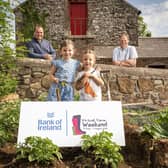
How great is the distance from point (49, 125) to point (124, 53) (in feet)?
14.2

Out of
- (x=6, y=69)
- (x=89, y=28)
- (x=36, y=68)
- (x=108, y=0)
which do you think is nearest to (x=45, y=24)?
(x=89, y=28)

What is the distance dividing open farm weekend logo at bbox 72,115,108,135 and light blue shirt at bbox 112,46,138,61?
13.2 ft

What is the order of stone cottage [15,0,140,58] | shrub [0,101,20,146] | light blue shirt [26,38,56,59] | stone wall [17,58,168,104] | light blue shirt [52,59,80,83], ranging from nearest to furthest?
shrub [0,101,20,146] → light blue shirt [52,59,80,83] → light blue shirt [26,38,56,59] → stone wall [17,58,168,104] → stone cottage [15,0,140,58]

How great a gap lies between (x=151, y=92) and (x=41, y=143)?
5696mm

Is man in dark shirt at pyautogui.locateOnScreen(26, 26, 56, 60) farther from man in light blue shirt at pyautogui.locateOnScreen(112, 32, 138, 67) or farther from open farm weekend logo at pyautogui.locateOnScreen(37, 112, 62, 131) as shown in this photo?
open farm weekend logo at pyautogui.locateOnScreen(37, 112, 62, 131)

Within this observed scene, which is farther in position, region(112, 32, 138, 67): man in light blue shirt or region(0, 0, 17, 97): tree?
region(112, 32, 138, 67): man in light blue shirt

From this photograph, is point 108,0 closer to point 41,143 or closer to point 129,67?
point 129,67

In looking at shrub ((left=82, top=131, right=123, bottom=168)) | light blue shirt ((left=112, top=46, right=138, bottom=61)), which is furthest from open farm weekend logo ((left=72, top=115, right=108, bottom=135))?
light blue shirt ((left=112, top=46, right=138, bottom=61))

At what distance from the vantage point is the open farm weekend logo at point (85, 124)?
167 inches

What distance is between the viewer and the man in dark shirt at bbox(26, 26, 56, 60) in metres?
7.56

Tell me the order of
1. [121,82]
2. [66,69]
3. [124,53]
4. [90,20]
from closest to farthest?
[66,69], [124,53], [121,82], [90,20]

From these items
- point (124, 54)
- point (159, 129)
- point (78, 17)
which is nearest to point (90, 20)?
point (78, 17)

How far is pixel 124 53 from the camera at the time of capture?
8172 mm

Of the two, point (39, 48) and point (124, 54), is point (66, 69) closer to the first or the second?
point (39, 48)
